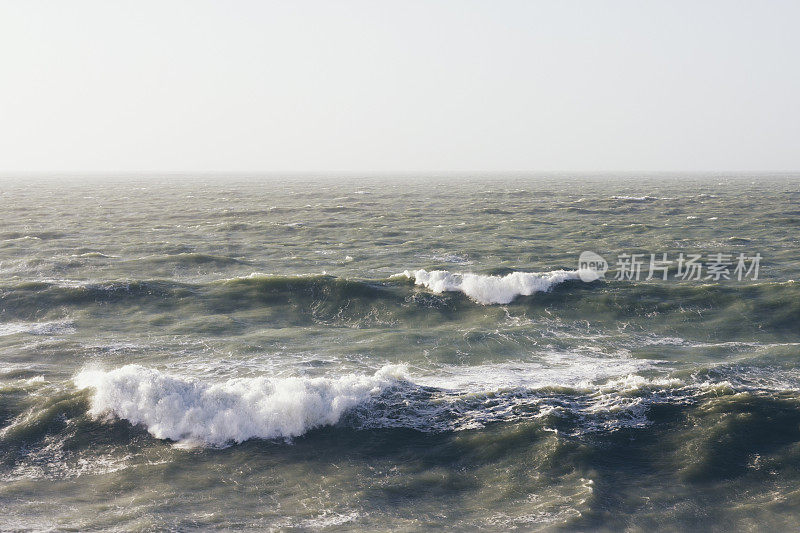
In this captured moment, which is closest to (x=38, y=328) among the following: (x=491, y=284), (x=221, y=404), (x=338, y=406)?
(x=221, y=404)

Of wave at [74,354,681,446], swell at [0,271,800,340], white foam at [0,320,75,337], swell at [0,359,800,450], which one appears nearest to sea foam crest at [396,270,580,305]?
swell at [0,271,800,340]

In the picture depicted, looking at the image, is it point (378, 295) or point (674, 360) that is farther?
point (378, 295)

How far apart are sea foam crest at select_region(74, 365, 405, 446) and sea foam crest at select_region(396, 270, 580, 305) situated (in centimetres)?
1047

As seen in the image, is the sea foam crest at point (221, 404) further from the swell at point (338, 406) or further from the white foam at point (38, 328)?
the white foam at point (38, 328)

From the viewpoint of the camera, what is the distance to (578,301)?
22922 mm

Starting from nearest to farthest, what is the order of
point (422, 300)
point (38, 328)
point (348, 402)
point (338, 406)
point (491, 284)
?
point (338, 406), point (348, 402), point (38, 328), point (422, 300), point (491, 284)

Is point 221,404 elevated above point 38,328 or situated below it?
above

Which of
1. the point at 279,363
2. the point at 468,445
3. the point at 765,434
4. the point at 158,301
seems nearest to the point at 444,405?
the point at 468,445

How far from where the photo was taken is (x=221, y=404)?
42.0 ft

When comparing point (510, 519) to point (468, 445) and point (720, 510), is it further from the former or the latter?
point (720, 510)

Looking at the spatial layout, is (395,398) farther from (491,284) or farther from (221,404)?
(491,284)

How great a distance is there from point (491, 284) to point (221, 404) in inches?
542

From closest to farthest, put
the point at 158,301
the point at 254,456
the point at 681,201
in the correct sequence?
the point at 254,456 → the point at 158,301 → the point at 681,201

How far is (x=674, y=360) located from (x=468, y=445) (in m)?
8.02
